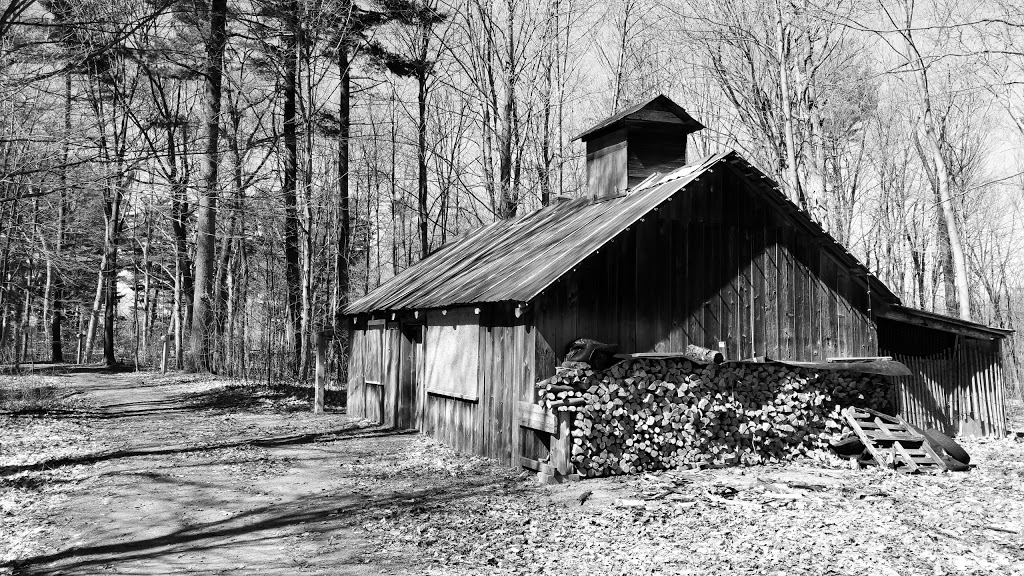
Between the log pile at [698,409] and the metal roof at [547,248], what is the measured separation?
1.50 m

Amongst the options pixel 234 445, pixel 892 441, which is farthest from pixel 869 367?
pixel 234 445

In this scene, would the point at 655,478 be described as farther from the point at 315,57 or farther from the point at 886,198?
the point at 886,198

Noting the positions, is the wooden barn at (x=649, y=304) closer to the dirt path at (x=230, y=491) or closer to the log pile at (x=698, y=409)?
the log pile at (x=698, y=409)

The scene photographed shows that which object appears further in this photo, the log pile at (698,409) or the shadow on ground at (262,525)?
the log pile at (698,409)

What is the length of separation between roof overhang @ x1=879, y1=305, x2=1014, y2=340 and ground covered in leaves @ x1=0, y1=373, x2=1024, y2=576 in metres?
2.17

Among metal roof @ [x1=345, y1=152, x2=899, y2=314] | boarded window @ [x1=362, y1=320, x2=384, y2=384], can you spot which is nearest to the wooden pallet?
metal roof @ [x1=345, y1=152, x2=899, y2=314]

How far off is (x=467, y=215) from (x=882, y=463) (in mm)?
27646

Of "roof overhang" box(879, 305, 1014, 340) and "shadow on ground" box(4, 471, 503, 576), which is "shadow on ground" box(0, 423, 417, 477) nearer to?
"shadow on ground" box(4, 471, 503, 576)

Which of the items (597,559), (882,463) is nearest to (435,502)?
(597,559)

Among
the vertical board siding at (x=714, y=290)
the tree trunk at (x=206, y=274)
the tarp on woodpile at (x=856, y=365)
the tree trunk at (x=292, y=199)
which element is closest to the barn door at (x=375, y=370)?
the tree trunk at (x=292, y=199)

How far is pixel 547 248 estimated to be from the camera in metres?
11.7

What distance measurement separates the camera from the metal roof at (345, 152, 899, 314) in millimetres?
10102

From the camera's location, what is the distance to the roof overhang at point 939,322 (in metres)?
12.6

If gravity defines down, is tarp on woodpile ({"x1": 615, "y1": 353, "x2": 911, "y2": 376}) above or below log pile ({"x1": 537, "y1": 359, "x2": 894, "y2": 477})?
above
